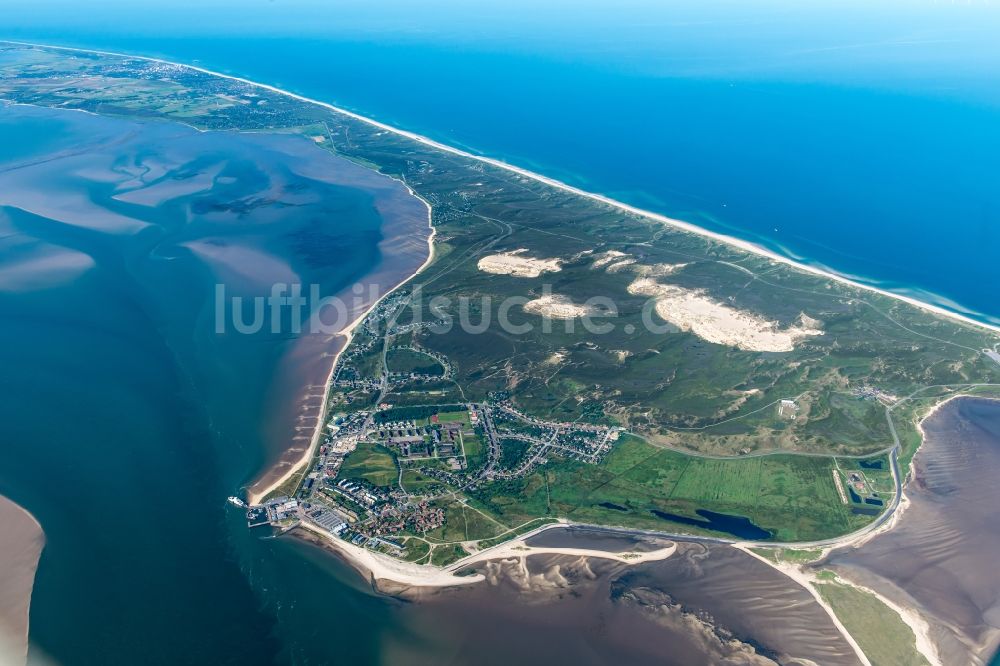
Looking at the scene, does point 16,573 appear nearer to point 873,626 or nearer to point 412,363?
point 412,363

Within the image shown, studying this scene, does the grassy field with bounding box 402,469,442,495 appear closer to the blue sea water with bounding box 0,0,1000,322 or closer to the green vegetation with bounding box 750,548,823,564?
the green vegetation with bounding box 750,548,823,564

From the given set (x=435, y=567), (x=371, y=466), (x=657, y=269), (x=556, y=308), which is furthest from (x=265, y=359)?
(x=657, y=269)

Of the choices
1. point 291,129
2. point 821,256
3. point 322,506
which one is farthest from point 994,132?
point 322,506

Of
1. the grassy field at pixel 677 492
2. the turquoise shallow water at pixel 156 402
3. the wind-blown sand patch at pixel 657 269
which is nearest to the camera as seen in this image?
the turquoise shallow water at pixel 156 402

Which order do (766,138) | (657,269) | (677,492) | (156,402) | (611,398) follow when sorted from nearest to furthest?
(677,492), (156,402), (611,398), (657,269), (766,138)

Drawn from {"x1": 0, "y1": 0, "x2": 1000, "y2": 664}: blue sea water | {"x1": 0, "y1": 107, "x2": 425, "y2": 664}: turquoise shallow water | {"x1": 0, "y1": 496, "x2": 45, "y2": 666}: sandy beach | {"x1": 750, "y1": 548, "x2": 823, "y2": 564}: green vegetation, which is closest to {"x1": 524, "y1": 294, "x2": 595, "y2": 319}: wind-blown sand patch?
{"x1": 0, "y1": 107, "x2": 425, "y2": 664}: turquoise shallow water

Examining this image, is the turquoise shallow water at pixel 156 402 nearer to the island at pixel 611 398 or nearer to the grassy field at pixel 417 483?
the island at pixel 611 398

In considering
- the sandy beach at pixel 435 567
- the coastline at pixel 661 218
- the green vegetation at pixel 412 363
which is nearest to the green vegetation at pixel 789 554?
the sandy beach at pixel 435 567
